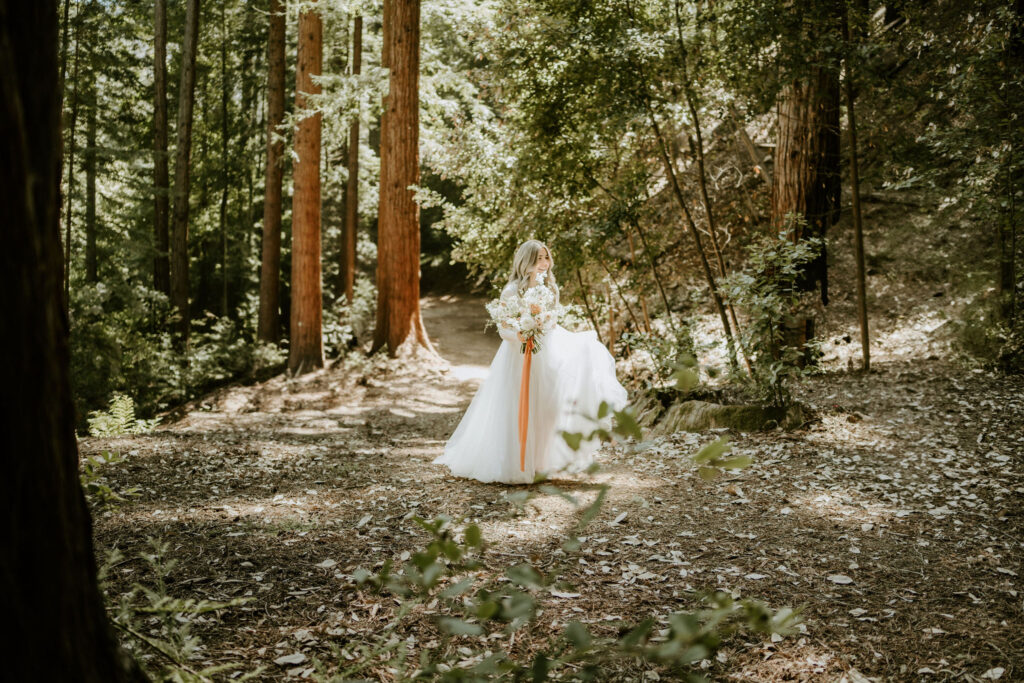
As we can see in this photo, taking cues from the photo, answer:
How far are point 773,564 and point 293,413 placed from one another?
8.75 metres

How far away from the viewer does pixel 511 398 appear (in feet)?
21.6

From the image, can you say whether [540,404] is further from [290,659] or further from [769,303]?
[290,659]

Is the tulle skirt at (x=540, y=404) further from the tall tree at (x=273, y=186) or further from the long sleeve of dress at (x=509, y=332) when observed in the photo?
the tall tree at (x=273, y=186)

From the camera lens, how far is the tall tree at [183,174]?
17.4 metres

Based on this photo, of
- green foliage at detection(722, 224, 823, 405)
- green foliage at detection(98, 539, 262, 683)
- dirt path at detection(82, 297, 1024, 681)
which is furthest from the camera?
green foliage at detection(722, 224, 823, 405)

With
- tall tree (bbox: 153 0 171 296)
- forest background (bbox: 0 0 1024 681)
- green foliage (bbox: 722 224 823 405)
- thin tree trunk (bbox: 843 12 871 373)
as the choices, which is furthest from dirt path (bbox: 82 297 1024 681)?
tall tree (bbox: 153 0 171 296)

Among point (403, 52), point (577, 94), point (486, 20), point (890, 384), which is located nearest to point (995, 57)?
point (890, 384)

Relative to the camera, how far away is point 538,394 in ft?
21.6

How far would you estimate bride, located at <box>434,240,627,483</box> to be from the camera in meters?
6.51

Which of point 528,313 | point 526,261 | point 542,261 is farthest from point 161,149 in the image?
point 528,313

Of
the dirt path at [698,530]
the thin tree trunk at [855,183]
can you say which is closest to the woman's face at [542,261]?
the dirt path at [698,530]

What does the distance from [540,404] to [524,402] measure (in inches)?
7.5

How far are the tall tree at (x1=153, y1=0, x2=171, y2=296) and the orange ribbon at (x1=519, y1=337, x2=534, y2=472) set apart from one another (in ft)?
48.8

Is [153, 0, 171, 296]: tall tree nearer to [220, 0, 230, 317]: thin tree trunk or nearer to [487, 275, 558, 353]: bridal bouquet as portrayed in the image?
[220, 0, 230, 317]: thin tree trunk
